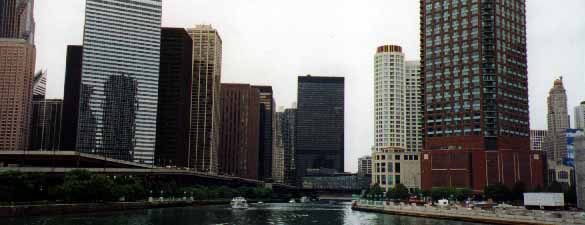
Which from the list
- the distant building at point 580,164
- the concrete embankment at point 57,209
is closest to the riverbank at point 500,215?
the distant building at point 580,164

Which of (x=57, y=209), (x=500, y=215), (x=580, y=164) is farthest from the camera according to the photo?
(x=57, y=209)

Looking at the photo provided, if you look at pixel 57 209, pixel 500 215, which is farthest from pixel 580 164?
pixel 57 209

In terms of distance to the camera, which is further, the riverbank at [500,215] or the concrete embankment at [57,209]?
the concrete embankment at [57,209]

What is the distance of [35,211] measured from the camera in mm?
134625

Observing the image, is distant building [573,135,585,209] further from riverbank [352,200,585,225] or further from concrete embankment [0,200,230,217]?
concrete embankment [0,200,230,217]

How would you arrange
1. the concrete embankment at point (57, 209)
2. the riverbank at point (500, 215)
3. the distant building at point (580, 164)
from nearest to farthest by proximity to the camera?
the distant building at point (580, 164), the riverbank at point (500, 215), the concrete embankment at point (57, 209)

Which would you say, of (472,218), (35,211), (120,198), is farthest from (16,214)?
(472,218)

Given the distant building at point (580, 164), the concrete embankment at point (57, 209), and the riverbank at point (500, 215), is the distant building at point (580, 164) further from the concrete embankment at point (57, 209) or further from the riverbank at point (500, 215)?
the concrete embankment at point (57, 209)

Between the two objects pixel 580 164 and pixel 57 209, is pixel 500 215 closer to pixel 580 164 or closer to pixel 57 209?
pixel 580 164

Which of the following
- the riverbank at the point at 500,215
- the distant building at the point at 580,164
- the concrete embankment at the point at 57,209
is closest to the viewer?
the distant building at the point at 580,164

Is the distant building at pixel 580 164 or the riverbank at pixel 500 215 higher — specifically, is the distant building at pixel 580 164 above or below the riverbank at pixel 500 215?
above

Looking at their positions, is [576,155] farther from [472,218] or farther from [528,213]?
[472,218]

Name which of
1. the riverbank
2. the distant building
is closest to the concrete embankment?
the riverbank

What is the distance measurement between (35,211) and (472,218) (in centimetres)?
9503
